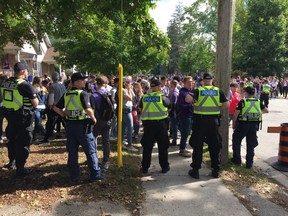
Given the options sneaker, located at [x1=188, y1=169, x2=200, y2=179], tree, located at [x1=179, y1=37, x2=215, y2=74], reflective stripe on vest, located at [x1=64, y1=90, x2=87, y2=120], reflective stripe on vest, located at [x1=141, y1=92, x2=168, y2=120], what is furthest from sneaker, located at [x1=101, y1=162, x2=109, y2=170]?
tree, located at [x1=179, y1=37, x2=215, y2=74]

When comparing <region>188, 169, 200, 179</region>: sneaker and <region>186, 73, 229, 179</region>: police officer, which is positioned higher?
<region>186, 73, 229, 179</region>: police officer

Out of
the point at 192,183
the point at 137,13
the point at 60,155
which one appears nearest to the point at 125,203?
the point at 192,183

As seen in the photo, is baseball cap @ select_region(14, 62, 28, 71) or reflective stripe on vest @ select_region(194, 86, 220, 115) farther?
reflective stripe on vest @ select_region(194, 86, 220, 115)

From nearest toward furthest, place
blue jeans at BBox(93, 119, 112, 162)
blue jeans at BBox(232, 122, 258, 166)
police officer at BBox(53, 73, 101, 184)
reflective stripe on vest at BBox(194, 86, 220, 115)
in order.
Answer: police officer at BBox(53, 73, 101, 184) → reflective stripe on vest at BBox(194, 86, 220, 115) → blue jeans at BBox(93, 119, 112, 162) → blue jeans at BBox(232, 122, 258, 166)

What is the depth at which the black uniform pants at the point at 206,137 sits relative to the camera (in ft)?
18.9

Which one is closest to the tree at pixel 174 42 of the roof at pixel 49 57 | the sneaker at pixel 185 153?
the roof at pixel 49 57

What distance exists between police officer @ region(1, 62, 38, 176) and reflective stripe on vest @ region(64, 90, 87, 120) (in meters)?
0.69

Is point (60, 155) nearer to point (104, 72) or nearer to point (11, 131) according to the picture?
point (11, 131)

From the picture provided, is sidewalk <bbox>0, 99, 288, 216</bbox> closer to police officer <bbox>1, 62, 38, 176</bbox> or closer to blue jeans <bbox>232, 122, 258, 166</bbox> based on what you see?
blue jeans <bbox>232, 122, 258, 166</bbox>

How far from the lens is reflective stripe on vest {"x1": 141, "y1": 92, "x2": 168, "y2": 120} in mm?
5883

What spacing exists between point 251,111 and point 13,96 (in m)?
4.60

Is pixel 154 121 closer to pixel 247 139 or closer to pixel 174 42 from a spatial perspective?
pixel 247 139

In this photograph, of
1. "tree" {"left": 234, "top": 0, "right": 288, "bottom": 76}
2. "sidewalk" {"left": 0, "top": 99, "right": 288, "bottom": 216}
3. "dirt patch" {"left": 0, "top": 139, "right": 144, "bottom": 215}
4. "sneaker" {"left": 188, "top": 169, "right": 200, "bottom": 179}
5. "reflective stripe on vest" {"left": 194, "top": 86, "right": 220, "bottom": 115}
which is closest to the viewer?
"sidewalk" {"left": 0, "top": 99, "right": 288, "bottom": 216}

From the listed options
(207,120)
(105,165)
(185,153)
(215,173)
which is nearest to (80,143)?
(105,165)
